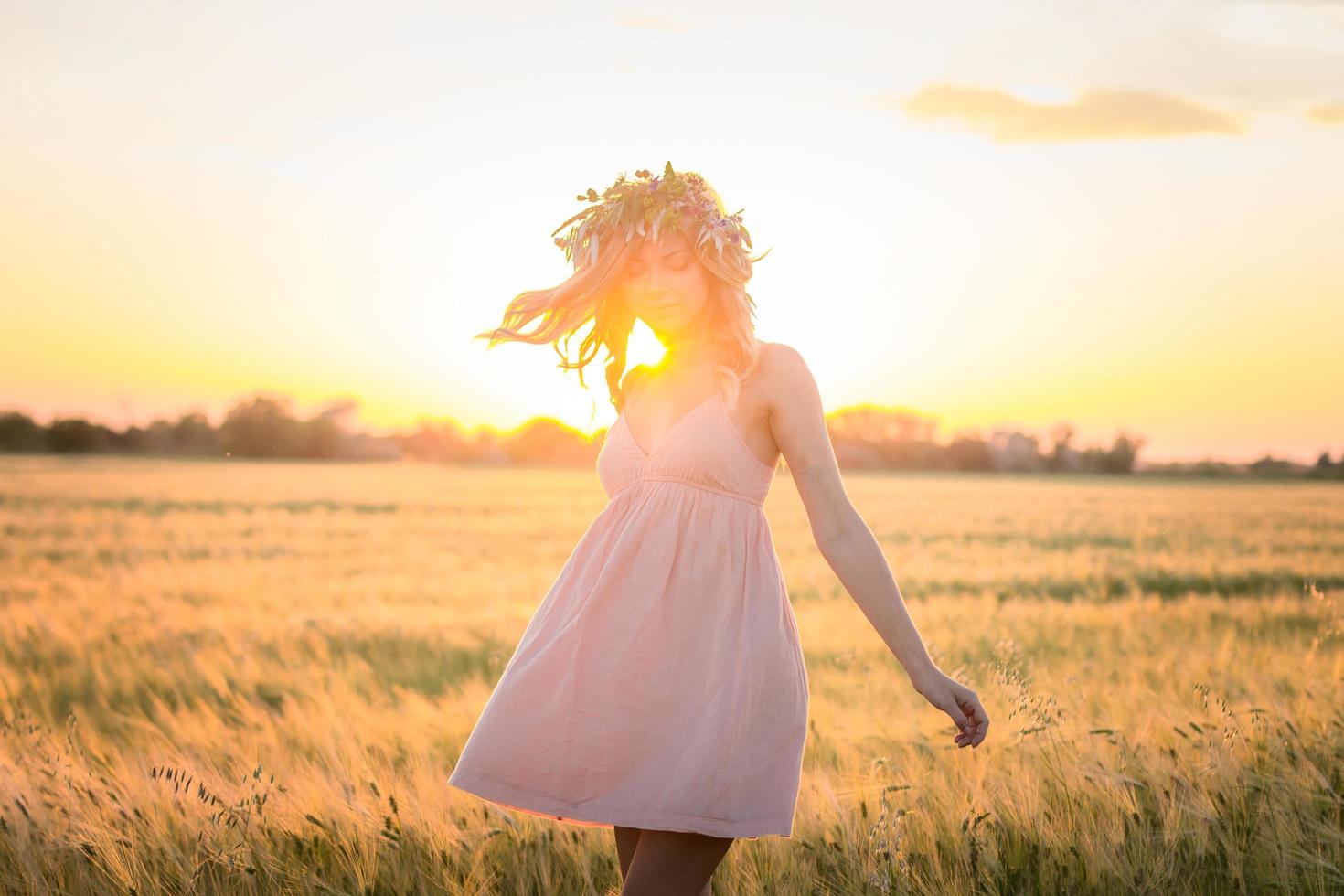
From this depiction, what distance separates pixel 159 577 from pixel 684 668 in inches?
453

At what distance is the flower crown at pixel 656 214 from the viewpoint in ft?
7.94

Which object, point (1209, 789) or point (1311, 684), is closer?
point (1209, 789)

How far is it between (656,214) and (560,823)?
198 centimetres

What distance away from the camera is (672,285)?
245 centimetres

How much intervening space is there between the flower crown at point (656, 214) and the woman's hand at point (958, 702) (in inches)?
40.5

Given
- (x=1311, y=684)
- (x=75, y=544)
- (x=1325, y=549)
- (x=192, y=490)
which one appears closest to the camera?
(x=1311, y=684)

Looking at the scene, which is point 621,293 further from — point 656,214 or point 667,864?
point 667,864

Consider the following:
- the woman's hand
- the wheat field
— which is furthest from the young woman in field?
the wheat field

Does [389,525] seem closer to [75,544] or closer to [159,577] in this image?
[75,544]

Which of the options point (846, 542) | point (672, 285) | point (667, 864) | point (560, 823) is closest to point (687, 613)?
point (846, 542)

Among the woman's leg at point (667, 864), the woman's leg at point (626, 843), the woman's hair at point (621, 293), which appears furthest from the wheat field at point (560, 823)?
the woman's hair at point (621, 293)

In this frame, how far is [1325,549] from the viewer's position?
682 inches

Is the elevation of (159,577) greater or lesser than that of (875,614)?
lesser

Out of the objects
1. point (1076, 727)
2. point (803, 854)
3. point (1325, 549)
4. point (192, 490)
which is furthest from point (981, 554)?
point (192, 490)
